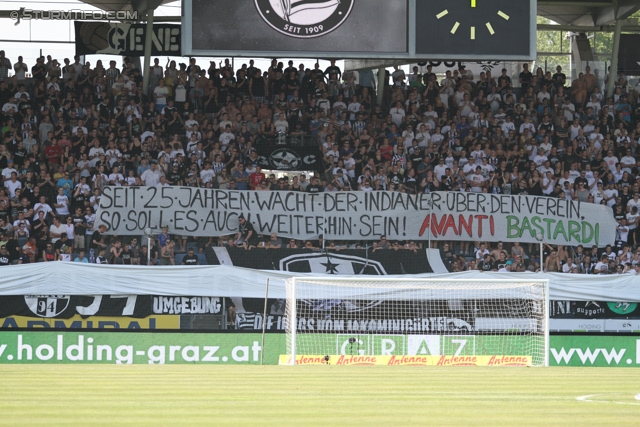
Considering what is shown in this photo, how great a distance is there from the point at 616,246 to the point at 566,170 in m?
2.31

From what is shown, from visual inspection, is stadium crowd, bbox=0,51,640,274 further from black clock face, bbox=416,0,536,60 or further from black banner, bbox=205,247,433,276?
black clock face, bbox=416,0,536,60

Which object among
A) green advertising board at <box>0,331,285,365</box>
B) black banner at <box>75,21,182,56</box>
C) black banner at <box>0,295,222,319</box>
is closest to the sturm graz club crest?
green advertising board at <box>0,331,285,365</box>

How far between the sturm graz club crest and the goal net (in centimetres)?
447

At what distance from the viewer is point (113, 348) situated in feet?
53.1

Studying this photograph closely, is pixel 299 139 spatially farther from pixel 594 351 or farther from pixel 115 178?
pixel 594 351

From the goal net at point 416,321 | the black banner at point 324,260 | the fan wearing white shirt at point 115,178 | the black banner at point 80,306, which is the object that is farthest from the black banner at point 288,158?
the black banner at point 80,306

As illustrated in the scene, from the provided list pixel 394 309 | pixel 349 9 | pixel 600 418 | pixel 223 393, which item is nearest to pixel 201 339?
pixel 394 309

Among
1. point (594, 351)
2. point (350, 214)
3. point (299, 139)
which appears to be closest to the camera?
point (594, 351)

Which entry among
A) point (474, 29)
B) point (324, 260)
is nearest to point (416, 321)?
point (324, 260)

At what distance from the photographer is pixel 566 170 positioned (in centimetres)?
2494

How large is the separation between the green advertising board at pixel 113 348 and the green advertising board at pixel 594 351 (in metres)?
5.01

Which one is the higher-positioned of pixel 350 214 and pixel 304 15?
pixel 304 15

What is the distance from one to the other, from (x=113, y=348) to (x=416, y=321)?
5.65 meters

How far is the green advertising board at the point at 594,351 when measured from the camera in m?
16.7
